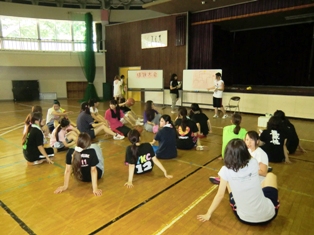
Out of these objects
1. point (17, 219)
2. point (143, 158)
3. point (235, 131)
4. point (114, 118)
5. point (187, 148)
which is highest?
point (235, 131)

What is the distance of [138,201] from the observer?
9.59 ft

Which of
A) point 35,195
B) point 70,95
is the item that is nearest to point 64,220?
point 35,195

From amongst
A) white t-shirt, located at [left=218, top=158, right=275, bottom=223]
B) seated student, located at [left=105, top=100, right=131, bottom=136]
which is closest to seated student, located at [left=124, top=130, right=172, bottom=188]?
white t-shirt, located at [left=218, top=158, right=275, bottom=223]

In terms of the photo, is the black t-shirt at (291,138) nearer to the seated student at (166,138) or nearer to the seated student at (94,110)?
the seated student at (166,138)

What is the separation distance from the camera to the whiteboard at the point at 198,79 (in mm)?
10009

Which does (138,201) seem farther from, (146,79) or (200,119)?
(146,79)

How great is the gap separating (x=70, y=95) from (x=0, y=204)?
14737 mm

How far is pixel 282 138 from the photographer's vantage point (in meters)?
4.01

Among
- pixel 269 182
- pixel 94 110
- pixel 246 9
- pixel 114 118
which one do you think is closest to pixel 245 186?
pixel 269 182

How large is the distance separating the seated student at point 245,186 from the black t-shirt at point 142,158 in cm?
134

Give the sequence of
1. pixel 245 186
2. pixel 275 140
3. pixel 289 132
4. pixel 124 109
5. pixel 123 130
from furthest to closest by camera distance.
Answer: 1. pixel 124 109
2. pixel 123 130
3. pixel 289 132
4. pixel 275 140
5. pixel 245 186

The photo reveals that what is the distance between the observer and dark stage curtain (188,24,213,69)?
34.7ft

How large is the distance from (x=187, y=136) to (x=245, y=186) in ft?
8.89

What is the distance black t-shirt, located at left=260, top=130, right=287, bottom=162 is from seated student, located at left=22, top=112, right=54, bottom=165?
3851 mm
